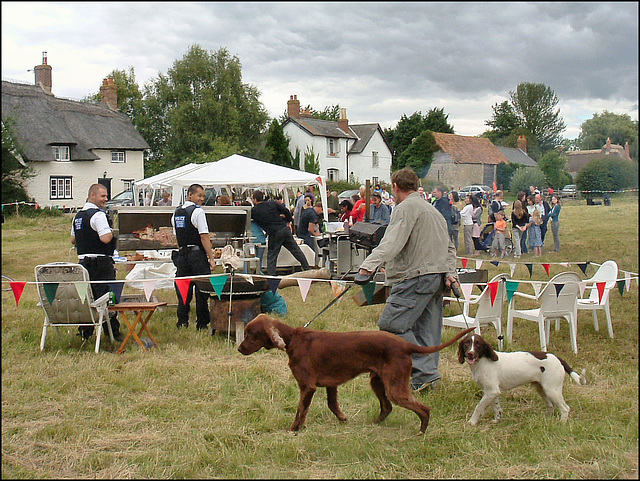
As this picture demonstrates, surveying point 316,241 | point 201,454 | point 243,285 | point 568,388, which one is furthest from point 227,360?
point 316,241

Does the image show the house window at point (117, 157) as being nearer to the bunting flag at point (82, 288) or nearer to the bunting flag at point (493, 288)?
the bunting flag at point (82, 288)

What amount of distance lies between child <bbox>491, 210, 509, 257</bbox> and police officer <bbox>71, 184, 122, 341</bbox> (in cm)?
1084

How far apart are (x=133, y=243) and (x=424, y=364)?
8308 millimetres

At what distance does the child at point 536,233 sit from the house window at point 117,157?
35.6 metres

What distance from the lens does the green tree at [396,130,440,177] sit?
1820 centimetres

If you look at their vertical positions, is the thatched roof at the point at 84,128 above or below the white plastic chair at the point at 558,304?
above

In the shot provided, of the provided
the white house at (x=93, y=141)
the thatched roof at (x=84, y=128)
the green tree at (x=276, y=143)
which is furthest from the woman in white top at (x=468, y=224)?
the green tree at (x=276, y=143)

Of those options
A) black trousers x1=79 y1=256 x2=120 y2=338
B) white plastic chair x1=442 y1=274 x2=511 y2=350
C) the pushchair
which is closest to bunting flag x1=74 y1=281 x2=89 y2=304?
black trousers x1=79 y1=256 x2=120 y2=338

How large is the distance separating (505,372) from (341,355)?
131 centimetres

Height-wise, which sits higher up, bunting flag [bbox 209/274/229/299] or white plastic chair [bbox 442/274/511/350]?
bunting flag [bbox 209/274/229/299]

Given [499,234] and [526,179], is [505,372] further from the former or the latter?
[526,179]

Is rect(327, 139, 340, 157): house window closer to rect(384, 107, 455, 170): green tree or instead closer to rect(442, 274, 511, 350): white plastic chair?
rect(384, 107, 455, 170): green tree

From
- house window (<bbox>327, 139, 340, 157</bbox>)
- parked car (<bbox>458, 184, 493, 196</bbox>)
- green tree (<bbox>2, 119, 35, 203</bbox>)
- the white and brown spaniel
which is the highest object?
house window (<bbox>327, 139, 340, 157</bbox>)

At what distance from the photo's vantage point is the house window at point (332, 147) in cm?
4722
